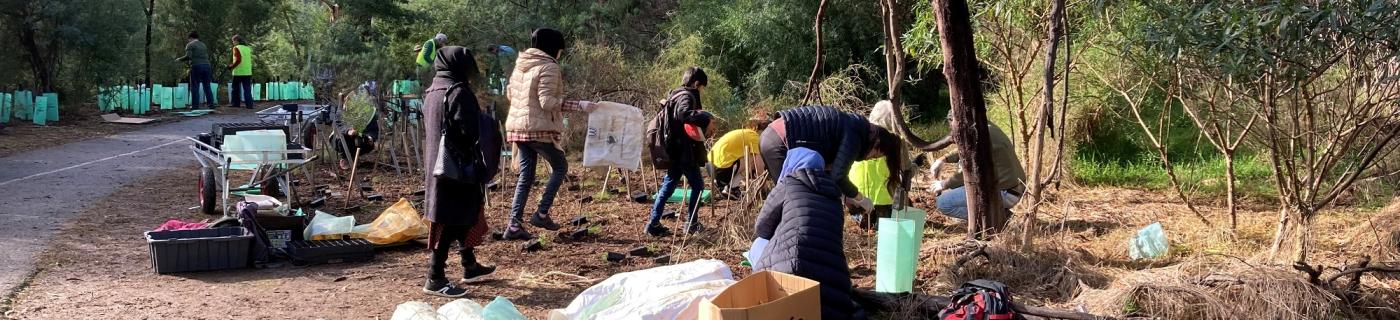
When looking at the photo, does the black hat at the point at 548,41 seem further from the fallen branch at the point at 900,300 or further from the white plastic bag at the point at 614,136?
the fallen branch at the point at 900,300

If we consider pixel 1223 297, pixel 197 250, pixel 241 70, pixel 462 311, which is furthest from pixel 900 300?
pixel 241 70

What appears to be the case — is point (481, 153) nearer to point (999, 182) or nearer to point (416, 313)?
point (416, 313)

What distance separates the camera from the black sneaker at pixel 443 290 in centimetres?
498

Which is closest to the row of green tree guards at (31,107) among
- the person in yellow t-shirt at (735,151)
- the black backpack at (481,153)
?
the person in yellow t-shirt at (735,151)

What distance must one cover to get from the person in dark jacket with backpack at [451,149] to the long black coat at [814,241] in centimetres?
156

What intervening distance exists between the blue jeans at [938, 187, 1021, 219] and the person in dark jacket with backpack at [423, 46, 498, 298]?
3388 millimetres

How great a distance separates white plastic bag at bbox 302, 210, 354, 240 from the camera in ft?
20.2

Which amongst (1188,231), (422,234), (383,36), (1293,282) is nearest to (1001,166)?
(1188,231)

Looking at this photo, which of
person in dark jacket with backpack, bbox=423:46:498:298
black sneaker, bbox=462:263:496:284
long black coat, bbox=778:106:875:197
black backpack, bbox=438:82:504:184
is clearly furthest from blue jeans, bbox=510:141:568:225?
long black coat, bbox=778:106:875:197

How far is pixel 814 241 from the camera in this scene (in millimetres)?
3898

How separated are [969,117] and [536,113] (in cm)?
252

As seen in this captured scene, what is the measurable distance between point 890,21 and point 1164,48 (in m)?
1.40

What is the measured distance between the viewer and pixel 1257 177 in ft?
30.1

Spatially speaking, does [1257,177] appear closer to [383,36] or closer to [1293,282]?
[1293,282]
